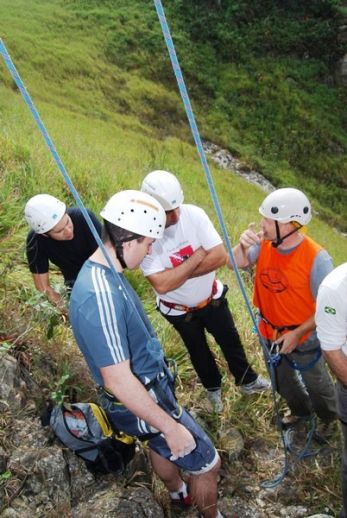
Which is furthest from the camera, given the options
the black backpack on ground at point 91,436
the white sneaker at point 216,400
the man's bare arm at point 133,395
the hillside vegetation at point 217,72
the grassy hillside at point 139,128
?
the hillside vegetation at point 217,72

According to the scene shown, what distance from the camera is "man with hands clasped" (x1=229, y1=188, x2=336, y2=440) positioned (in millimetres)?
3607

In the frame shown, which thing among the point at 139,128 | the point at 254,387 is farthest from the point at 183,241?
the point at 139,128

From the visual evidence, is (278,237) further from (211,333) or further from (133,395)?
(133,395)

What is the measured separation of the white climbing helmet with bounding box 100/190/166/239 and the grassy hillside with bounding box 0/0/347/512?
5.03 feet

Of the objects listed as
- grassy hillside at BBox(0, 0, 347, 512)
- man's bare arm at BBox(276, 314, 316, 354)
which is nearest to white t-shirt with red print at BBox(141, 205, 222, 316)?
man's bare arm at BBox(276, 314, 316, 354)

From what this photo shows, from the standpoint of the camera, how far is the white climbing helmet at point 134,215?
265cm

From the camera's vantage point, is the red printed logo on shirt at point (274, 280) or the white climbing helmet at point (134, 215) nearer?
the white climbing helmet at point (134, 215)

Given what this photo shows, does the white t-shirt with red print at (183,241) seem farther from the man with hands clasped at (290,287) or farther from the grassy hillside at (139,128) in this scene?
the grassy hillside at (139,128)

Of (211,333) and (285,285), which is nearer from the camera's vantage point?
(285,285)

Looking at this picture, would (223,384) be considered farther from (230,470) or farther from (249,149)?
(249,149)

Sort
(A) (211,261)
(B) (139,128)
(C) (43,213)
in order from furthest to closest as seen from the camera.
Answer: (B) (139,128)
(C) (43,213)
(A) (211,261)

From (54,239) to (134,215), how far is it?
1.92m

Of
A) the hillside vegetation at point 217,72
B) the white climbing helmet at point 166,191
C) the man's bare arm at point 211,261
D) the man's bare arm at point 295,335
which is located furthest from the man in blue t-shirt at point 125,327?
the hillside vegetation at point 217,72

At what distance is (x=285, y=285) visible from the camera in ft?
12.1
